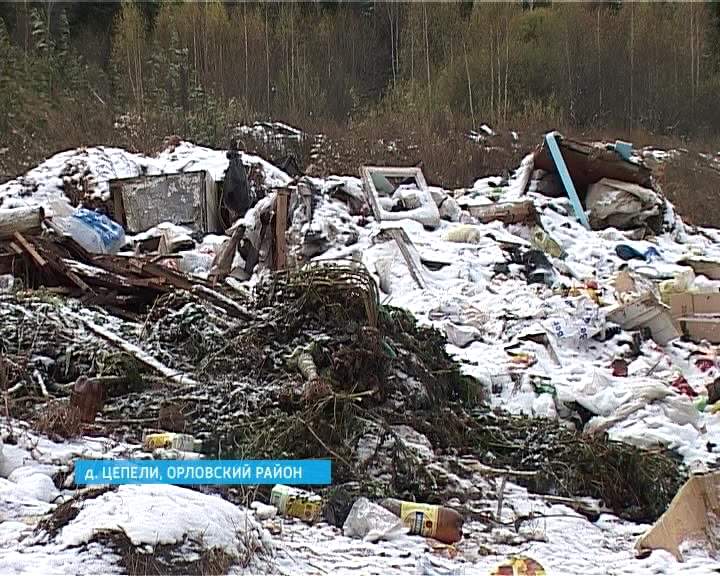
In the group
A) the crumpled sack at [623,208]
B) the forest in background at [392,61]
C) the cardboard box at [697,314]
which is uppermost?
the forest in background at [392,61]

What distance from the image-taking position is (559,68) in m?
20.3

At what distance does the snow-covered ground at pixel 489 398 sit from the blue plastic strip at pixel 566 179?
0.13m

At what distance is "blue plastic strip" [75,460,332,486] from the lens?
3.35 metres

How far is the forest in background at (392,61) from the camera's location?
17922 mm

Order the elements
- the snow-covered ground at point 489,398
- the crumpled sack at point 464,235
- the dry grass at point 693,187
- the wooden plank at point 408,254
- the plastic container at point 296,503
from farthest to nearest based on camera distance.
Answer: the dry grass at point 693,187 → the crumpled sack at point 464,235 → the wooden plank at point 408,254 → the plastic container at point 296,503 → the snow-covered ground at point 489,398

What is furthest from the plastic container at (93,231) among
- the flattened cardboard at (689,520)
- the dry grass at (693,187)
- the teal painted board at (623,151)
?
the dry grass at (693,187)

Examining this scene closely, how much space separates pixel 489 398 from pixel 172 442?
2.05 m

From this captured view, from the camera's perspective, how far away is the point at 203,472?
11.5 feet

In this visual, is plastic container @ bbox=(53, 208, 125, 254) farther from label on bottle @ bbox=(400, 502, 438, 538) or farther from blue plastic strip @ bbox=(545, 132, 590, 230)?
label on bottle @ bbox=(400, 502, 438, 538)

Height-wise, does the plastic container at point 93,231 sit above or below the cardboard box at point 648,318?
above

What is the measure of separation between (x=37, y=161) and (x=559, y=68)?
40.8 ft

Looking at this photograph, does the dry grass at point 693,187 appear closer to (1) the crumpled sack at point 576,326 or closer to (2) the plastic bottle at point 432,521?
(1) the crumpled sack at point 576,326

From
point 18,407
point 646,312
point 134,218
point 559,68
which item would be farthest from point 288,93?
point 18,407

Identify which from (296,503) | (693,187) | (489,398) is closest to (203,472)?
(296,503)
